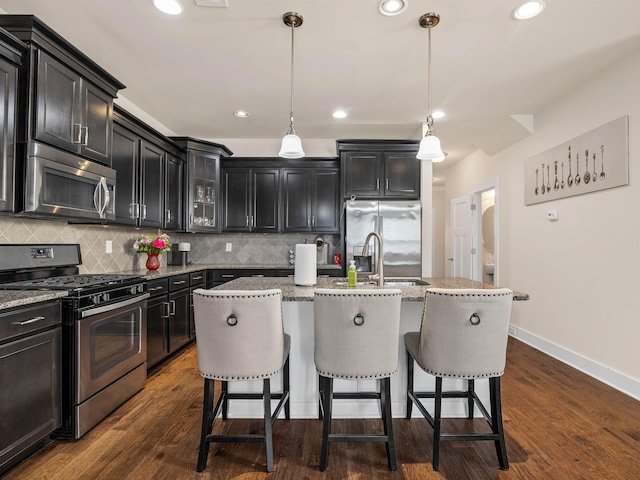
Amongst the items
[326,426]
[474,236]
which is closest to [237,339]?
[326,426]

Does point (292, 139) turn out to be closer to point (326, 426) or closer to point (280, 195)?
point (326, 426)

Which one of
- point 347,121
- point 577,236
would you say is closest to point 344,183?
point 347,121

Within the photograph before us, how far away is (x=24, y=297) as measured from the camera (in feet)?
5.69

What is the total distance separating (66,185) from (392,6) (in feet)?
7.76

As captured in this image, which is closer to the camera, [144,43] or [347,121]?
[144,43]

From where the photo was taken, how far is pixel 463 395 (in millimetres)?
2133

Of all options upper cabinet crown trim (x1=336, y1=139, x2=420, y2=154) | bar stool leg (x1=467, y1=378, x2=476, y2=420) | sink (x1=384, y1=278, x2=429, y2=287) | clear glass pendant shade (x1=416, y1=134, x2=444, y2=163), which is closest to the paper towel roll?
sink (x1=384, y1=278, x2=429, y2=287)

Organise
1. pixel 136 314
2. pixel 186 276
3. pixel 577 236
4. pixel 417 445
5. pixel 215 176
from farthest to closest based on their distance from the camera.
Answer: pixel 215 176 → pixel 186 276 → pixel 577 236 → pixel 136 314 → pixel 417 445

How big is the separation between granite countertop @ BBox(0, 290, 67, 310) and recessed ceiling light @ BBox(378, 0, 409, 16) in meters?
2.54

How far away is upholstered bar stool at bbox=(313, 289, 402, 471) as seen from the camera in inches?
66.9

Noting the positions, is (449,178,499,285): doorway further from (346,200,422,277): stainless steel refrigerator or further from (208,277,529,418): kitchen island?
(208,277,529,418): kitchen island

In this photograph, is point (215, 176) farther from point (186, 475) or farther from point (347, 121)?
point (186, 475)

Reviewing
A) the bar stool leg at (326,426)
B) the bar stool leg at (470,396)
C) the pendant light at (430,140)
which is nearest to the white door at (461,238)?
the bar stool leg at (470,396)

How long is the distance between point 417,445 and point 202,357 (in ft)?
4.31
